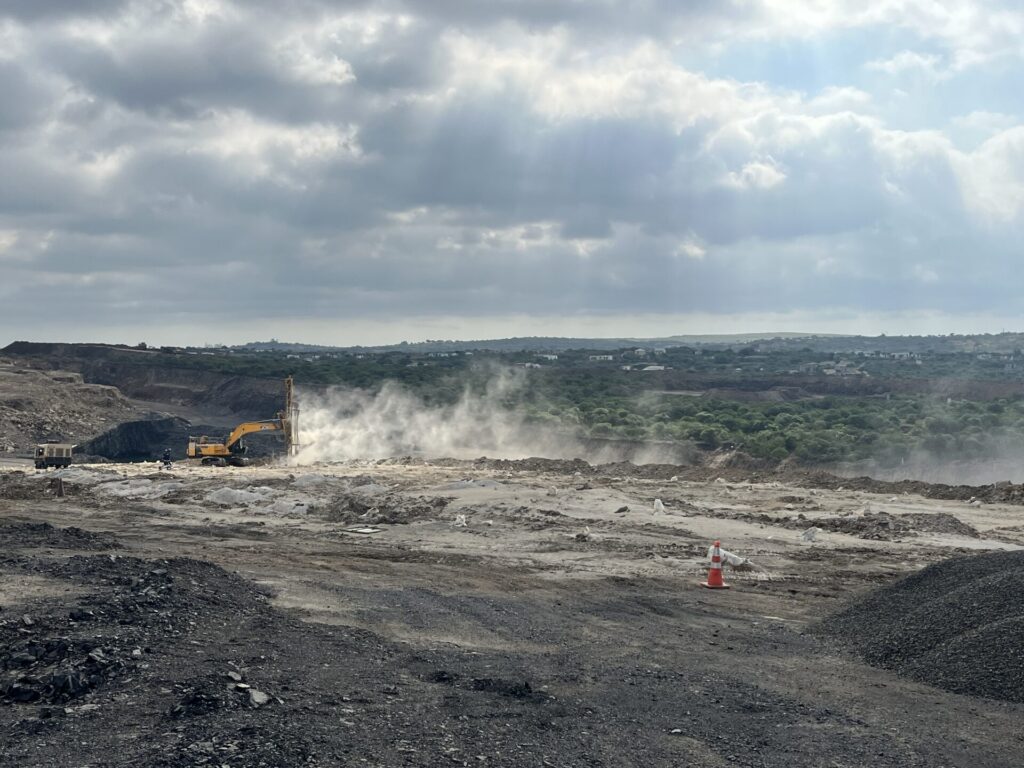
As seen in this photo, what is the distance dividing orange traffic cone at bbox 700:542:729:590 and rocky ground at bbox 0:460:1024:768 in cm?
39

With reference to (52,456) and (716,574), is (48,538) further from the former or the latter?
(52,456)

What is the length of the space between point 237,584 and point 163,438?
43.7 m

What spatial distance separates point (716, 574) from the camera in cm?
1656

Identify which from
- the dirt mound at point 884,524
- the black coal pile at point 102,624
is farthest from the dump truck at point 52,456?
the dirt mound at point 884,524

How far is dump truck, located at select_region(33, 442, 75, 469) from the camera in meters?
38.3

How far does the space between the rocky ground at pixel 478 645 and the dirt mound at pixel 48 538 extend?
0.28 ft

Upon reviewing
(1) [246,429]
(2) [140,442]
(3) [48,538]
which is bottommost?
(2) [140,442]

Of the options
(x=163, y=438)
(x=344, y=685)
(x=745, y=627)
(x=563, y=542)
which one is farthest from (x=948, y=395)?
(x=344, y=685)

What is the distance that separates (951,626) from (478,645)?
5.36 metres

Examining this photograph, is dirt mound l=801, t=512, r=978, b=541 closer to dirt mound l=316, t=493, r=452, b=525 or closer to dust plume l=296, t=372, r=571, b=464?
dirt mound l=316, t=493, r=452, b=525

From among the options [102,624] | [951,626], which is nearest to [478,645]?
[102,624]

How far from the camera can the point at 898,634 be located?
12.2 metres

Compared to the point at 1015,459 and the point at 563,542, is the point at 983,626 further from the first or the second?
the point at 1015,459

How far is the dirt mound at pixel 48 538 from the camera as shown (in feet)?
61.0
